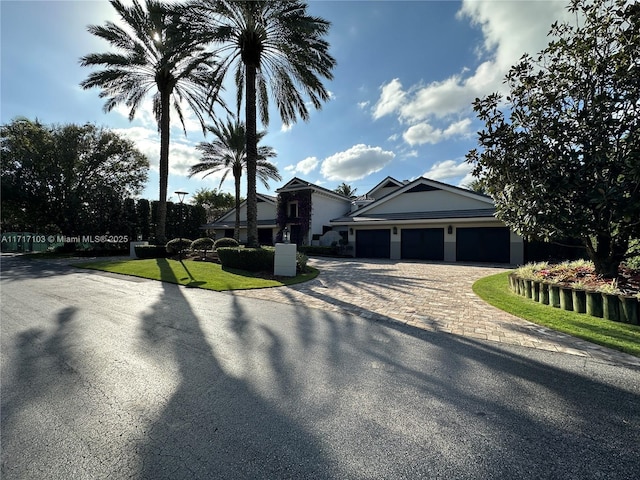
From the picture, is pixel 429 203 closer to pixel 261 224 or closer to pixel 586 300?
pixel 586 300

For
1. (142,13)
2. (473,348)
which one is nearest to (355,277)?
(473,348)

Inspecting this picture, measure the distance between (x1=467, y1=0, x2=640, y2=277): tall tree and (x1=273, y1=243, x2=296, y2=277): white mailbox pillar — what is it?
7.21 m

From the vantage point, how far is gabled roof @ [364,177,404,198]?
27.5 metres

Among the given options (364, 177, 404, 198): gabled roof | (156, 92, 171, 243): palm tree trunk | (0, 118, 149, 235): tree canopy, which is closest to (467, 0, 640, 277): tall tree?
(156, 92, 171, 243): palm tree trunk

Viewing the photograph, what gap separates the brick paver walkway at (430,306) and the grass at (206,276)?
0.74m

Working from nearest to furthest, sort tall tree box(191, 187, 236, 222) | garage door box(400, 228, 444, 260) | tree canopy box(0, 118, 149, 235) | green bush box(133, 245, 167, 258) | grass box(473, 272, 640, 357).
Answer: grass box(473, 272, 640, 357)
green bush box(133, 245, 167, 258)
garage door box(400, 228, 444, 260)
tree canopy box(0, 118, 149, 235)
tall tree box(191, 187, 236, 222)

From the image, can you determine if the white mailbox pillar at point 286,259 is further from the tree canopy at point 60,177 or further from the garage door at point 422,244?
the tree canopy at point 60,177

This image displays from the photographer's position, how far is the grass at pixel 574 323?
4.27 meters

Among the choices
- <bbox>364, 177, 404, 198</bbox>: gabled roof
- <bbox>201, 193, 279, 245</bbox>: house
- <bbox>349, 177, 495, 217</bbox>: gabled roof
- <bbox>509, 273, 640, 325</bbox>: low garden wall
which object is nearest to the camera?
<bbox>509, 273, 640, 325</bbox>: low garden wall

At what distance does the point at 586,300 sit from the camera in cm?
577

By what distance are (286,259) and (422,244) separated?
11.2m

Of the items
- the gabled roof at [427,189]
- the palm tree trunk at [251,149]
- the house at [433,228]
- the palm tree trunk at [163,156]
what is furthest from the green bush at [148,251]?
the gabled roof at [427,189]

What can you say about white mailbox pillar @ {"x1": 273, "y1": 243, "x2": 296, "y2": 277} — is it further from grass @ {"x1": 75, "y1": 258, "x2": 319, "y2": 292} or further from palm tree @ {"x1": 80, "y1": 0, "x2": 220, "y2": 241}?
palm tree @ {"x1": 80, "y1": 0, "x2": 220, "y2": 241}

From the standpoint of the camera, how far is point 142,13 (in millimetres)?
15773
